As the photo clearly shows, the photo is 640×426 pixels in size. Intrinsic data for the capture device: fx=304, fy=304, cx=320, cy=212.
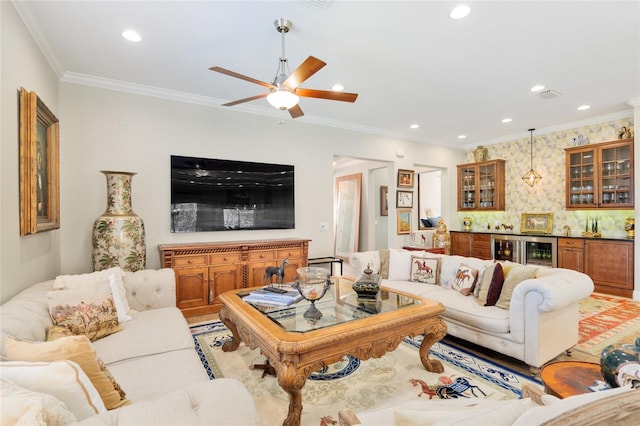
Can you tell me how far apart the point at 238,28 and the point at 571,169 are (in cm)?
587

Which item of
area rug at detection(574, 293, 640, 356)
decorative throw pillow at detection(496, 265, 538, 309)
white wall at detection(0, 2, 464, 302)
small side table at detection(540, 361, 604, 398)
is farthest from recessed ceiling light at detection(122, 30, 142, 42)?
area rug at detection(574, 293, 640, 356)

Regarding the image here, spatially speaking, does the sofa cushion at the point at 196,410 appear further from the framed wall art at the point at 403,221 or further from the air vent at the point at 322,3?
the framed wall art at the point at 403,221

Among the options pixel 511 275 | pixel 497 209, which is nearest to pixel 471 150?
pixel 497 209

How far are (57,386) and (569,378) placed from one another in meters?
2.13

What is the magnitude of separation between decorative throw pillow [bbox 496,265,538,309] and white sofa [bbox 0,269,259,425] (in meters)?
2.44

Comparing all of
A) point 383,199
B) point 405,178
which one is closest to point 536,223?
point 405,178

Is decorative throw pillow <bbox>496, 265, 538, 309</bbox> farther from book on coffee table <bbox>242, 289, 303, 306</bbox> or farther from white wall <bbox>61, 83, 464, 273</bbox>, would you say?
white wall <bbox>61, 83, 464, 273</bbox>

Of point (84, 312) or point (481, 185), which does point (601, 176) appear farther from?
point (84, 312)

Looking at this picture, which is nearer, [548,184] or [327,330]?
[327,330]

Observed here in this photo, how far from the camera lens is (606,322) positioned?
11.7 feet

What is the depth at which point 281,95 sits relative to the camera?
2.47 metres

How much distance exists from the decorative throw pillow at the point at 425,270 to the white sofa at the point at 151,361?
2.59 metres

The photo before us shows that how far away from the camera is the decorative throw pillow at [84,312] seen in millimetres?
1892

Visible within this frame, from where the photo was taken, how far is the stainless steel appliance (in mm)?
5352
